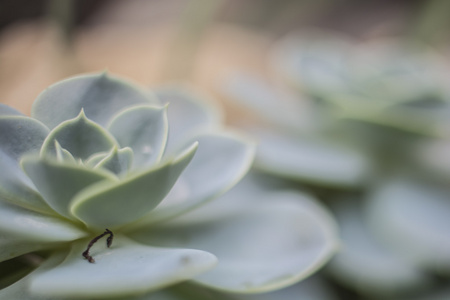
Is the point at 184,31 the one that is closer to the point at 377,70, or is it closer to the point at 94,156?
the point at 377,70

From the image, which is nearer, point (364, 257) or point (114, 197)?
point (114, 197)

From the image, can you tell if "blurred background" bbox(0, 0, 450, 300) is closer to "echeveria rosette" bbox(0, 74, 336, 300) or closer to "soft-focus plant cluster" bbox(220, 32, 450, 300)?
"soft-focus plant cluster" bbox(220, 32, 450, 300)

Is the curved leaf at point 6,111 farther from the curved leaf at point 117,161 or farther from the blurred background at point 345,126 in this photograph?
the blurred background at point 345,126

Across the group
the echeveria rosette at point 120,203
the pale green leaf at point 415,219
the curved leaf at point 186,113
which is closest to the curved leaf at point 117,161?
the echeveria rosette at point 120,203

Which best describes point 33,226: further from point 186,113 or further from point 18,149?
point 186,113

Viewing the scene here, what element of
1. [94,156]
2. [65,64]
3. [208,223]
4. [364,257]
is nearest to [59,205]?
[94,156]

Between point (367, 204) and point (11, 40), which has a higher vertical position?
point (11, 40)

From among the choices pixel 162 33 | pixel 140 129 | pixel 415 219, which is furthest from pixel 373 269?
pixel 162 33

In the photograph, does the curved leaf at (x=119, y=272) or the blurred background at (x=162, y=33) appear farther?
the blurred background at (x=162, y=33)
